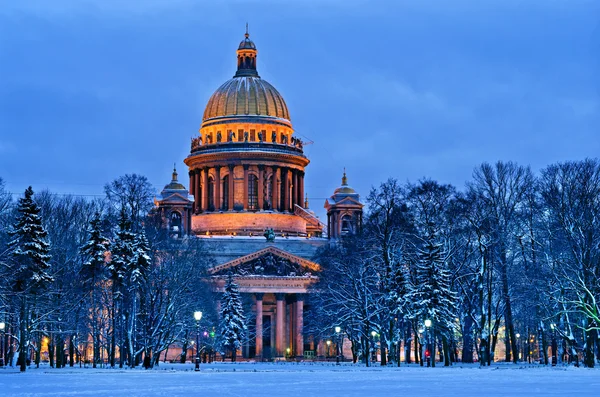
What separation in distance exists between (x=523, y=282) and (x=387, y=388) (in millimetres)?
43695

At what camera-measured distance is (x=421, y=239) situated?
75.8 meters

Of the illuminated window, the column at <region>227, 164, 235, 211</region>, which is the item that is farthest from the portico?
the illuminated window

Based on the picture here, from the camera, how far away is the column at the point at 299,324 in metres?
131

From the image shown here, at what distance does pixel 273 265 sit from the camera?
5290 inches

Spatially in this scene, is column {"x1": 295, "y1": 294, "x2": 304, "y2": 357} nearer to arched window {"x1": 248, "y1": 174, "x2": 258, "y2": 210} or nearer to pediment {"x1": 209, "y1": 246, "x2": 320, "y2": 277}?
pediment {"x1": 209, "y1": 246, "x2": 320, "y2": 277}

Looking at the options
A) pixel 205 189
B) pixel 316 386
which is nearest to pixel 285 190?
pixel 205 189

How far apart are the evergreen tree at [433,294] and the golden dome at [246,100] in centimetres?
8259

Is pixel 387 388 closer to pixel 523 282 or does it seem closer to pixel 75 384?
pixel 75 384

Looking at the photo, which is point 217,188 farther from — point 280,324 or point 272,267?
point 280,324

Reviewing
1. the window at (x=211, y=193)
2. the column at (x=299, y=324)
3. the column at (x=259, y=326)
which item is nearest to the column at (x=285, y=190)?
the window at (x=211, y=193)

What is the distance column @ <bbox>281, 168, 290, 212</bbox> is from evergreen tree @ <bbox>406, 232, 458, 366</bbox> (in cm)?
8061

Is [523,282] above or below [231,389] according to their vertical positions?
above

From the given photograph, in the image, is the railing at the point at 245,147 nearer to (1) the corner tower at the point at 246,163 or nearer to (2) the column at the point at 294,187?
(1) the corner tower at the point at 246,163

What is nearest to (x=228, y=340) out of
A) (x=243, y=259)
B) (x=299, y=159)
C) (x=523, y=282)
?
(x=243, y=259)
